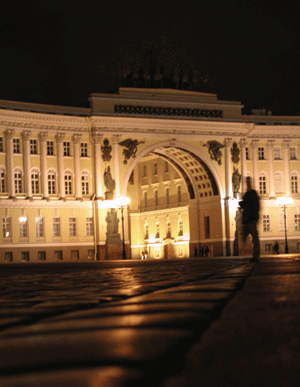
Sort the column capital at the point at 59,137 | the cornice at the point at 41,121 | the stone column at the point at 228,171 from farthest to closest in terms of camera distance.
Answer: the stone column at the point at 228,171, the column capital at the point at 59,137, the cornice at the point at 41,121

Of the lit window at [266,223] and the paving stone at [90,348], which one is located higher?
the lit window at [266,223]

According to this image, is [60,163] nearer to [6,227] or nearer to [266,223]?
[6,227]

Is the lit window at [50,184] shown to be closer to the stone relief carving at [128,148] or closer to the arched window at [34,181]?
the arched window at [34,181]

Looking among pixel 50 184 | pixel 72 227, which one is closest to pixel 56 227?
pixel 72 227

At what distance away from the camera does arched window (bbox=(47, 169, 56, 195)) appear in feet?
174

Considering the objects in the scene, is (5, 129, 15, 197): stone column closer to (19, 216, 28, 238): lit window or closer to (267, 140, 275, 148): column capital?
(19, 216, 28, 238): lit window

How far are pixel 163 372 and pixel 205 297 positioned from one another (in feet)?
7.91

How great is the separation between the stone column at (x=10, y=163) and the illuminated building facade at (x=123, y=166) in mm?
72

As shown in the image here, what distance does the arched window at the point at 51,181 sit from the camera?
53.1 metres

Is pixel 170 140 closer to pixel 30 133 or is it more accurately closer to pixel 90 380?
pixel 30 133

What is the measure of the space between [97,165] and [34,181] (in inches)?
192

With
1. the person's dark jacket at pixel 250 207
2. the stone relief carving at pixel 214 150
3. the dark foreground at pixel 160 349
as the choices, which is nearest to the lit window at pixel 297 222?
the stone relief carving at pixel 214 150

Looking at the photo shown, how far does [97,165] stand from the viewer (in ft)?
176

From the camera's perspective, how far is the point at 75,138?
53.9m
